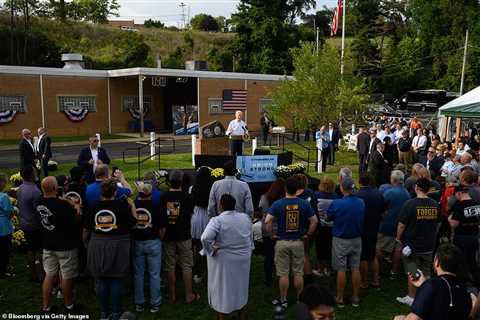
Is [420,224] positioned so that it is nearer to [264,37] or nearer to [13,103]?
[13,103]

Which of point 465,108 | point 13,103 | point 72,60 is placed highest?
point 72,60

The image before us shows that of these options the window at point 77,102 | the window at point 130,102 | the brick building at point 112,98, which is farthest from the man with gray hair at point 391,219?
the window at point 130,102

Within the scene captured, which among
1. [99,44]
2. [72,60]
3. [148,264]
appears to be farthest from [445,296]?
[99,44]

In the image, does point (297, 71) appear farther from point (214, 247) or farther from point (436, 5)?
point (436, 5)

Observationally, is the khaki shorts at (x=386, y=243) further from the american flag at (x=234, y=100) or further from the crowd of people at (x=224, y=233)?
the american flag at (x=234, y=100)

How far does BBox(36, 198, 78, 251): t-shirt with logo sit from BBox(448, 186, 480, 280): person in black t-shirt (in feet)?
15.3

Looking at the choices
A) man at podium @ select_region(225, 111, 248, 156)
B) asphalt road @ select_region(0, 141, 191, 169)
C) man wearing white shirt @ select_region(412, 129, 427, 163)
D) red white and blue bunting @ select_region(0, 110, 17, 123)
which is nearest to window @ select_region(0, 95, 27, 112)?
red white and blue bunting @ select_region(0, 110, 17, 123)

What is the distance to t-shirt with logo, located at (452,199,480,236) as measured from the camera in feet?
18.5

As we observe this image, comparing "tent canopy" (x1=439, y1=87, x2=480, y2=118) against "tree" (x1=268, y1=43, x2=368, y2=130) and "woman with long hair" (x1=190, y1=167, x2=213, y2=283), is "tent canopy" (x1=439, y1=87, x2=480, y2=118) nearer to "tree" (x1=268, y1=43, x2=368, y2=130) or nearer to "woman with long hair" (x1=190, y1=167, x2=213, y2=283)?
"tree" (x1=268, y1=43, x2=368, y2=130)

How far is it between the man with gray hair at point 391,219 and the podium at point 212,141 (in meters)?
8.48

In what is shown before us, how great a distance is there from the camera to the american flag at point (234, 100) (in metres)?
32.7

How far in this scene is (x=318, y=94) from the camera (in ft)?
64.9

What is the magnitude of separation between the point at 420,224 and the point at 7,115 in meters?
25.0

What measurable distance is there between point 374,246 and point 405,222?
0.75m
